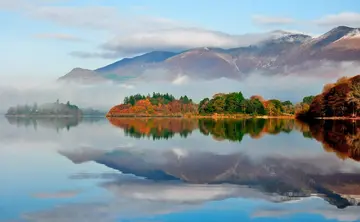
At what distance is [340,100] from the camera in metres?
87.6

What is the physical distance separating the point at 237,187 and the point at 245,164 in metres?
5.16

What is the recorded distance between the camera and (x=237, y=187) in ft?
41.2

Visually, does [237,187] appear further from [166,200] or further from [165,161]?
[165,161]

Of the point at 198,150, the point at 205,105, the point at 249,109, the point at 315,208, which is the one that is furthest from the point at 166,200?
the point at 205,105

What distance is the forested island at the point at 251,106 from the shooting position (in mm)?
87625

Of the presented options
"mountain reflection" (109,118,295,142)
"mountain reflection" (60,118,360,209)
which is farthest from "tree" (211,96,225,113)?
"mountain reflection" (60,118,360,209)

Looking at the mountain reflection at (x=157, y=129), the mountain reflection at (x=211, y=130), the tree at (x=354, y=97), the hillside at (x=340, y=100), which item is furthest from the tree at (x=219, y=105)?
the mountain reflection at (x=211, y=130)

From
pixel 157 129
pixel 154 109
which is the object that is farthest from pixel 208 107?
pixel 157 129

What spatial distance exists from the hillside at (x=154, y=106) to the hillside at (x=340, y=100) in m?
72.1

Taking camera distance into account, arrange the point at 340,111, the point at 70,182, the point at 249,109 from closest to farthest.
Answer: the point at 70,182
the point at 340,111
the point at 249,109

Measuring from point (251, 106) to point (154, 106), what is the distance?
4970cm

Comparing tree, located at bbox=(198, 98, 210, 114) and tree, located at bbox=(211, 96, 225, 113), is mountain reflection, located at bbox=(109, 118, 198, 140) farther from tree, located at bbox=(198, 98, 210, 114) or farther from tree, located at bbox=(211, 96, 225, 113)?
tree, located at bbox=(198, 98, 210, 114)

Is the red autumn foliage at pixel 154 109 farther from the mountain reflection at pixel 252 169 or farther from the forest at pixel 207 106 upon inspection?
the mountain reflection at pixel 252 169

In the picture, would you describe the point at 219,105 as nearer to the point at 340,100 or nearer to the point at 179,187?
the point at 340,100
